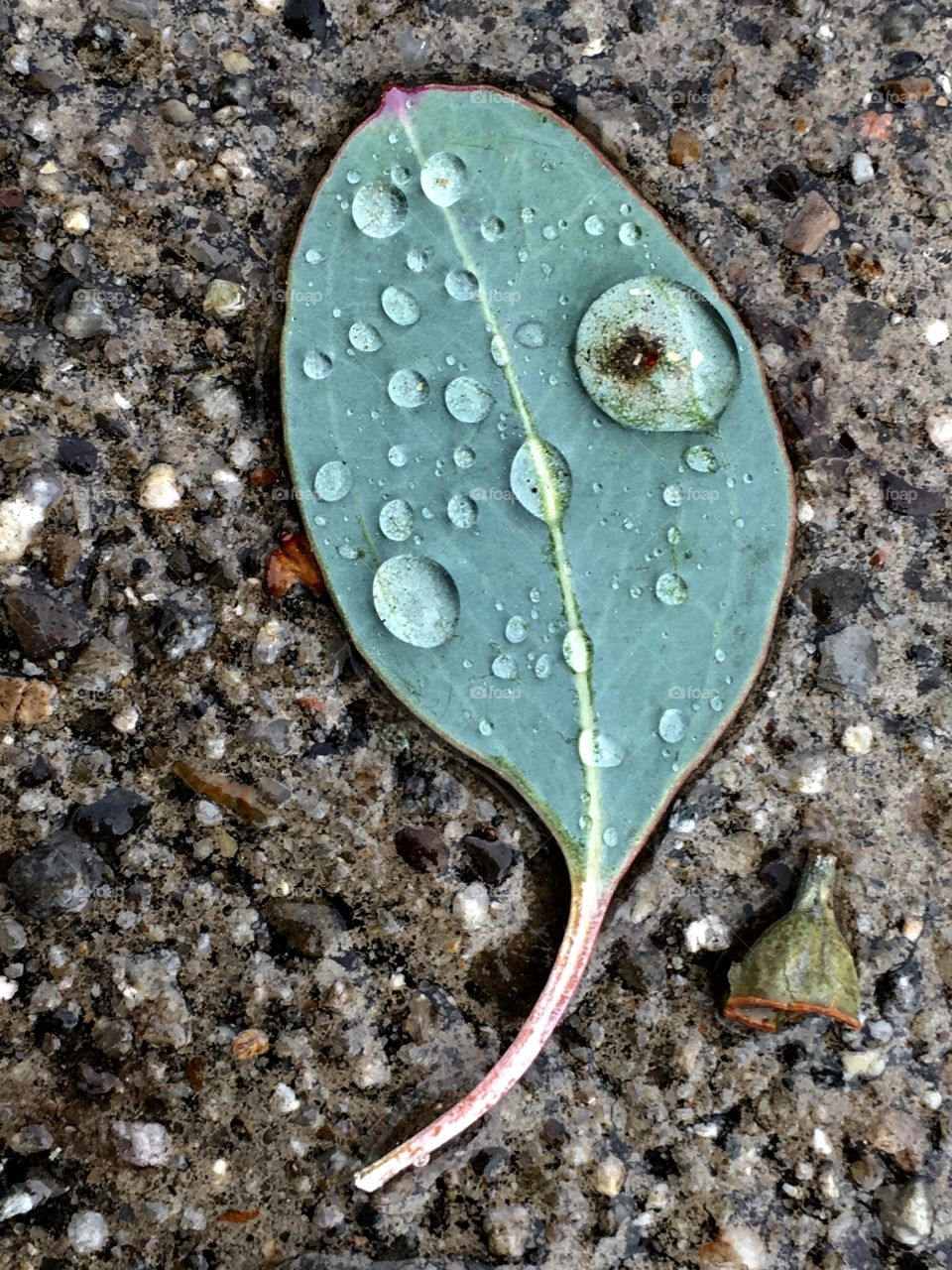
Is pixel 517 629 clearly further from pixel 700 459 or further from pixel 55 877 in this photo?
pixel 55 877

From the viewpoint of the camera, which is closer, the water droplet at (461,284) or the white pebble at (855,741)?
the water droplet at (461,284)

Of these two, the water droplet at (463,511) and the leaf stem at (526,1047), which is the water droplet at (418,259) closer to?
the water droplet at (463,511)

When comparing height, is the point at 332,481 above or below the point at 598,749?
above

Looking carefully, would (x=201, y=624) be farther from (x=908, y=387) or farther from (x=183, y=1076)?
(x=908, y=387)

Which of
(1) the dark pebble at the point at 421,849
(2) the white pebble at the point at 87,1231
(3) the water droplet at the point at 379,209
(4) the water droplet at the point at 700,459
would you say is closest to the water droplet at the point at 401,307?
(3) the water droplet at the point at 379,209

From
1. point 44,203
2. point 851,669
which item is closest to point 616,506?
point 851,669

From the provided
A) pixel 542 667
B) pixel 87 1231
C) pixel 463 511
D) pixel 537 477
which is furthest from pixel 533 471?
pixel 87 1231

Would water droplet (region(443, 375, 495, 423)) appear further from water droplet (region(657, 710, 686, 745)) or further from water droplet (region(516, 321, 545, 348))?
water droplet (region(657, 710, 686, 745))
